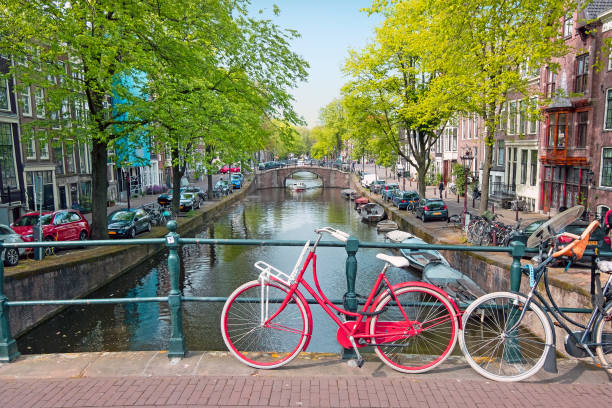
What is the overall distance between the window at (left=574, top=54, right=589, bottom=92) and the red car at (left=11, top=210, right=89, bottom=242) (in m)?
25.9

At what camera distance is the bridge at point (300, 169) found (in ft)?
241

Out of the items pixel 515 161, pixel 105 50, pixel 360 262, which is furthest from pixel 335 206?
pixel 105 50

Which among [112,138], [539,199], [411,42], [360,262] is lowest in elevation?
[360,262]

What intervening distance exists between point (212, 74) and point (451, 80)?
10.2 meters

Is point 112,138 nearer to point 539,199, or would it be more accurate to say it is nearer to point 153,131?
point 153,131

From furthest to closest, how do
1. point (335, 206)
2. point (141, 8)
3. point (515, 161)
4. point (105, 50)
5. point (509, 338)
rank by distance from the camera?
→ point (335, 206), point (515, 161), point (141, 8), point (105, 50), point (509, 338)

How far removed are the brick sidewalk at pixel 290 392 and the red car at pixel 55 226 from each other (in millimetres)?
14374

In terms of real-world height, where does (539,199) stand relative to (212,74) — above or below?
below

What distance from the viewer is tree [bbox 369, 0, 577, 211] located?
16.7 m

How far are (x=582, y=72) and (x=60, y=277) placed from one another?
2608cm

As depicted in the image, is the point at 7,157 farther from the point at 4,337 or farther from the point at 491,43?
the point at 491,43

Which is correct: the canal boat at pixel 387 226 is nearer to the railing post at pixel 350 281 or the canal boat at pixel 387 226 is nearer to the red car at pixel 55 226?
the red car at pixel 55 226

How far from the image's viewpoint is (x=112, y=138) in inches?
671

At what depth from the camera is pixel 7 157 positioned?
24547 mm
